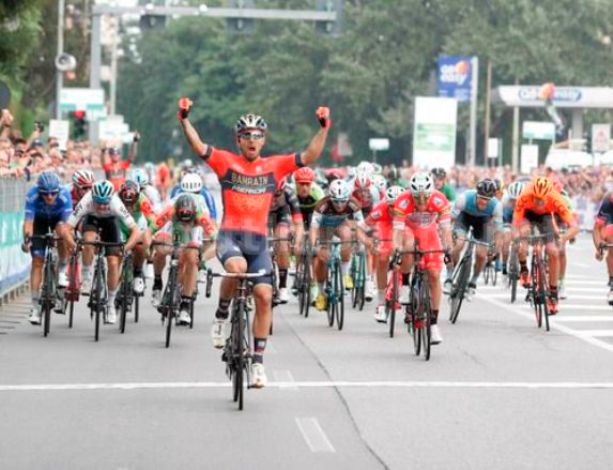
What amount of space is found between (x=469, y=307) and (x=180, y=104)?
11.8 meters

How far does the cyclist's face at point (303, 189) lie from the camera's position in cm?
2342

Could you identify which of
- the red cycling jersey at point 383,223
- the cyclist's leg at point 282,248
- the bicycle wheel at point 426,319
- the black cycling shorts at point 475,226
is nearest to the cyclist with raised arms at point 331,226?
the red cycling jersey at point 383,223

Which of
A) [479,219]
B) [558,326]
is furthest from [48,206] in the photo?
[558,326]

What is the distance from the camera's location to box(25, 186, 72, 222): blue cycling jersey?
2058cm

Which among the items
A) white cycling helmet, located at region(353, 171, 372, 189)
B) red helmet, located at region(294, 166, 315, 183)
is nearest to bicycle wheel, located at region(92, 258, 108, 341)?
red helmet, located at region(294, 166, 315, 183)

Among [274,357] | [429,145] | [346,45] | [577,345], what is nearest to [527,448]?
[274,357]

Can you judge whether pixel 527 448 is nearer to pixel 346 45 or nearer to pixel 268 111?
pixel 346 45

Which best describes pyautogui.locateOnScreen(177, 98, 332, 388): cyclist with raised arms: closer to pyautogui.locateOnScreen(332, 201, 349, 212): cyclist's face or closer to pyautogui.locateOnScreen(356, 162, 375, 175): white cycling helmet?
pyautogui.locateOnScreen(332, 201, 349, 212): cyclist's face

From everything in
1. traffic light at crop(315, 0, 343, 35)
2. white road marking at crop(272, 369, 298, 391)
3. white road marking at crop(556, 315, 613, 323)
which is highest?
traffic light at crop(315, 0, 343, 35)

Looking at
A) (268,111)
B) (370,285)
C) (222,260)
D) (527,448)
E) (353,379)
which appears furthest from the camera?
(268,111)

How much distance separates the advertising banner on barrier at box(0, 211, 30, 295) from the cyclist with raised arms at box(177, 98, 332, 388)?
10.6 m

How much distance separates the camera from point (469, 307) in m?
25.8

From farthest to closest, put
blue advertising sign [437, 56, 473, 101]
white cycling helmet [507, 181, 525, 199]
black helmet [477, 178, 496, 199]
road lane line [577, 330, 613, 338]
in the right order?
blue advertising sign [437, 56, 473, 101] → white cycling helmet [507, 181, 525, 199] → black helmet [477, 178, 496, 199] → road lane line [577, 330, 613, 338]

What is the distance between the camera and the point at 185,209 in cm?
2025
